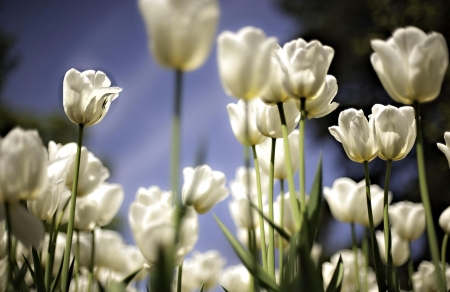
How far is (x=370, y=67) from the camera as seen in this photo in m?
6.53

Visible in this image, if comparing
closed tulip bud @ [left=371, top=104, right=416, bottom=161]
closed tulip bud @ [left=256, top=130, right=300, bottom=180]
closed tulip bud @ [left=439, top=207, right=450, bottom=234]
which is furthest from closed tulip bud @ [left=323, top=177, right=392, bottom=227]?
closed tulip bud @ [left=371, top=104, right=416, bottom=161]

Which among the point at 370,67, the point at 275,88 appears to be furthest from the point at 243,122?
the point at 370,67

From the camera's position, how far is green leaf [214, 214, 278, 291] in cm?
60

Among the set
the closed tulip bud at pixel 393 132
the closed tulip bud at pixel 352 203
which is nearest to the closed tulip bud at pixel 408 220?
the closed tulip bud at pixel 352 203

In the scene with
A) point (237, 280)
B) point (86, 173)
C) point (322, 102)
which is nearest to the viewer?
point (322, 102)

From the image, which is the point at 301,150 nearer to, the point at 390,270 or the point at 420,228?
the point at 390,270

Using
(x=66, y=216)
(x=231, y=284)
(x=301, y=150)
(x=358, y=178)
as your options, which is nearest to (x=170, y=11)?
(x=301, y=150)

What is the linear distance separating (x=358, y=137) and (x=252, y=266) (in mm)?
420

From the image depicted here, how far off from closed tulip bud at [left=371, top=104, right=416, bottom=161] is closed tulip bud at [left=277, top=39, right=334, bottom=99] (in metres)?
0.23

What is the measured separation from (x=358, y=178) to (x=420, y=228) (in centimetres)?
504

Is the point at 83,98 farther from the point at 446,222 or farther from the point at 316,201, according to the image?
the point at 446,222

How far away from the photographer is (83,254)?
1390mm

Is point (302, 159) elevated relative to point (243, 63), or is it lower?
lower

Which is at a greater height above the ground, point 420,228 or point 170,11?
point 170,11
